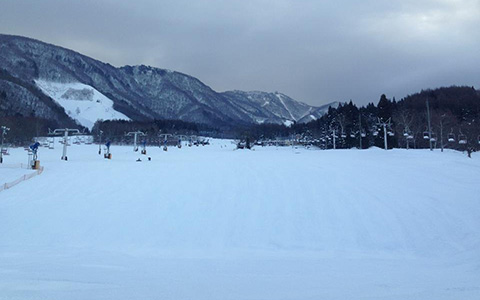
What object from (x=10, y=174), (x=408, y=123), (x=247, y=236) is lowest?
(x=247, y=236)

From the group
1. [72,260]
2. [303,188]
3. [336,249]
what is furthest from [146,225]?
[303,188]

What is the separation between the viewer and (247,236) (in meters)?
10.8

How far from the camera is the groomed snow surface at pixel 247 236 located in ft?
19.2

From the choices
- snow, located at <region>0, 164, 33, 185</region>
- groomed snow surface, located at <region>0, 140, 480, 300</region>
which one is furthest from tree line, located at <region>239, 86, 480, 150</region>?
snow, located at <region>0, 164, 33, 185</region>

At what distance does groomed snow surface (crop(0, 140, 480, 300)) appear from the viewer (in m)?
5.85

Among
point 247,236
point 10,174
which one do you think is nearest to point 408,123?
point 247,236

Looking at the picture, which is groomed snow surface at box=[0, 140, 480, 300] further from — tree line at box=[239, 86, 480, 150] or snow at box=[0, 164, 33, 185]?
tree line at box=[239, 86, 480, 150]

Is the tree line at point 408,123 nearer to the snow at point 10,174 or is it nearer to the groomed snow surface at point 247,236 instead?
the groomed snow surface at point 247,236

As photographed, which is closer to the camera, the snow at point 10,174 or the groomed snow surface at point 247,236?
the groomed snow surface at point 247,236

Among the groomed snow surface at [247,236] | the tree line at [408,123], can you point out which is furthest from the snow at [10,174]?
the tree line at [408,123]

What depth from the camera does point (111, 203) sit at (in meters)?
14.9

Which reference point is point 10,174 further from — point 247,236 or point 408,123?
point 408,123

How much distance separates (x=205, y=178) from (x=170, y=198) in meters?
4.98

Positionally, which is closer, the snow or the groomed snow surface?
the groomed snow surface
